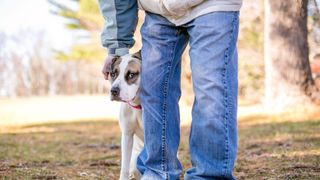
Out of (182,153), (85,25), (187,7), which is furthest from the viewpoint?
(85,25)

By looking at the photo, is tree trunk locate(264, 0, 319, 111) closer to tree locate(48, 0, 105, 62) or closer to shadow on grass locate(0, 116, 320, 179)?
shadow on grass locate(0, 116, 320, 179)

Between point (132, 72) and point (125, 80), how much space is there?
92 mm

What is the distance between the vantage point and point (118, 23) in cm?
321

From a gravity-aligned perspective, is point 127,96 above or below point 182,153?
above

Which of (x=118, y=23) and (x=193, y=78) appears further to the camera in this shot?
(x=118, y=23)

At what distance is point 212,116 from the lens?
2.70 metres

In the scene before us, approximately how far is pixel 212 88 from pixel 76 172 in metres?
2.12

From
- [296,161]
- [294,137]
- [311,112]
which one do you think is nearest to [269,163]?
[296,161]

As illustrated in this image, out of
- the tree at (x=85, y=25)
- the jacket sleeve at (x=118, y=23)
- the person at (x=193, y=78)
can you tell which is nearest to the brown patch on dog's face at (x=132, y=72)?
→ the jacket sleeve at (x=118, y=23)

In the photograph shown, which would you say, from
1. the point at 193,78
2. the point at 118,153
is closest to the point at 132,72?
the point at 193,78

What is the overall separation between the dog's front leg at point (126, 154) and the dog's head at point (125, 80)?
0.31 m

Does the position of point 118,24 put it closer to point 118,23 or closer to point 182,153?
point 118,23

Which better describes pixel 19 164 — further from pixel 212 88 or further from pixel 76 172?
pixel 212 88

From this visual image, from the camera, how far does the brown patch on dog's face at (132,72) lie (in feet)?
11.9
